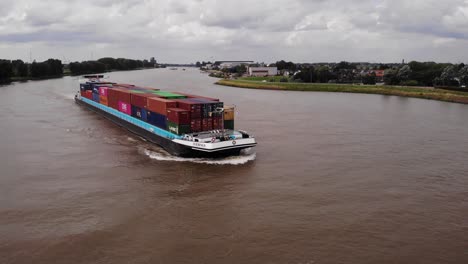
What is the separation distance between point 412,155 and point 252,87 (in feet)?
210

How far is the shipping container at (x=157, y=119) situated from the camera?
2844 cm

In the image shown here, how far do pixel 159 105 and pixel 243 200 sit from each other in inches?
528

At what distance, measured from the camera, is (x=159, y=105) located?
1149 inches

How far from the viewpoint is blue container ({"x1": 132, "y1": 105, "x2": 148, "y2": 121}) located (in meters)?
32.4

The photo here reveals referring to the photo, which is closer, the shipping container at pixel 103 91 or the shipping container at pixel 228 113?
the shipping container at pixel 228 113

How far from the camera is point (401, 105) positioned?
5412cm

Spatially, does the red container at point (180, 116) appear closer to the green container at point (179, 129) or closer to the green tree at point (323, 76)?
the green container at point (179, 129)

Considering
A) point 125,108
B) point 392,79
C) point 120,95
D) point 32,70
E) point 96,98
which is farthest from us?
point 32,70

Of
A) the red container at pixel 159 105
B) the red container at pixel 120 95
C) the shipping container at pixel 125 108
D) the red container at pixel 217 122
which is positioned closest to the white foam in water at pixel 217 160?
the red container at pixel 217 122

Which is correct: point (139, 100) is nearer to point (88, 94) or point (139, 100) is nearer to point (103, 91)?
point (103, 91)

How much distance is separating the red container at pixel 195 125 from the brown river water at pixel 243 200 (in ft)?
8.83

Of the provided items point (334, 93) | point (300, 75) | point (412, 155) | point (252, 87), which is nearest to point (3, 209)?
point (412, 155)

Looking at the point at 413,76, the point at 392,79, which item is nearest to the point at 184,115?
the point at 392,79

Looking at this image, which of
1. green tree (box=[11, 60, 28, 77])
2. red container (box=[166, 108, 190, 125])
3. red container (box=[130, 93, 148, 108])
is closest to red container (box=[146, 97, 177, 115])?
red container (box=[130, 93, 148, 108])
